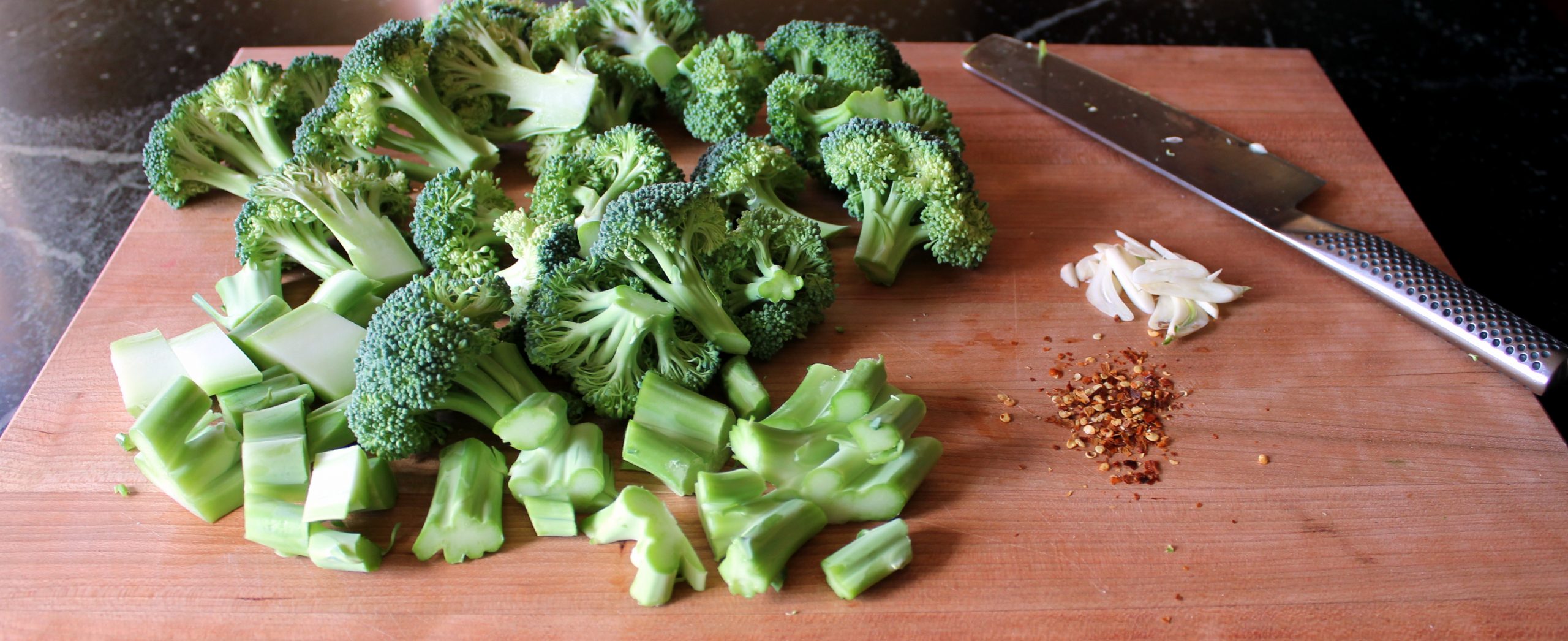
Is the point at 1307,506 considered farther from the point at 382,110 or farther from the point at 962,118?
the point at 382,110

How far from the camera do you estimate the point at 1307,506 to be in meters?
1.69

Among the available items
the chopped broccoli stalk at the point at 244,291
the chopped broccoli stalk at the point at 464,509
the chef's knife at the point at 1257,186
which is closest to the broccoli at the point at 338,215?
the chopped broccoli stalk at the point at 244,291

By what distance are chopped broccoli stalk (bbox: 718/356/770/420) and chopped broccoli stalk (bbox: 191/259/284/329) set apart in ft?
3.02

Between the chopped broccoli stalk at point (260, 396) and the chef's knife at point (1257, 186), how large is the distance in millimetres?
1853

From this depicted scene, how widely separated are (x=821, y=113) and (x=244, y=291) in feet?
4.18

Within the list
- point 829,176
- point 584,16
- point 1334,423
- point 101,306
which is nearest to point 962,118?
point 829,176

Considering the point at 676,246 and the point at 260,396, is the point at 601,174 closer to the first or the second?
the point at 676,246

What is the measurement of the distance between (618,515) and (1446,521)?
1344mm

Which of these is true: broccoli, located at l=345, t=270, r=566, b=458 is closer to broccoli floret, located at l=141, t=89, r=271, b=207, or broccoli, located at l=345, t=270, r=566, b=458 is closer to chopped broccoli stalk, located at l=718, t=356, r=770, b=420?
chopped broccoli stalk, located at l=718, t=356, r=770, b=420

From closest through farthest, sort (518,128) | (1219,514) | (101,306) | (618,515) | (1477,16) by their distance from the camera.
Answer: (618,515) < (1219,514) < (101,306) < (518,128) < (1477,16)

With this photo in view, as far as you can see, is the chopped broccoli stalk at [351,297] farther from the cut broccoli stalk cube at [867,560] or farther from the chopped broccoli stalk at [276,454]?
the cut broccoli stalk cube at [867,560]

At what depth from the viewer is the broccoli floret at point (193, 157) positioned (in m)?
2.25

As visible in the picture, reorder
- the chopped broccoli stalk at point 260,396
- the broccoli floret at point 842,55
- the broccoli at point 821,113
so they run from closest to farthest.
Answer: the chopped broccoli stalk at point 260,396, the broccoli at point 821,113, the broccoli floret at point 842,55

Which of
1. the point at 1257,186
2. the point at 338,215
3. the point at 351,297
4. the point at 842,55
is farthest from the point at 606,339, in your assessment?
the point at 1257,186
